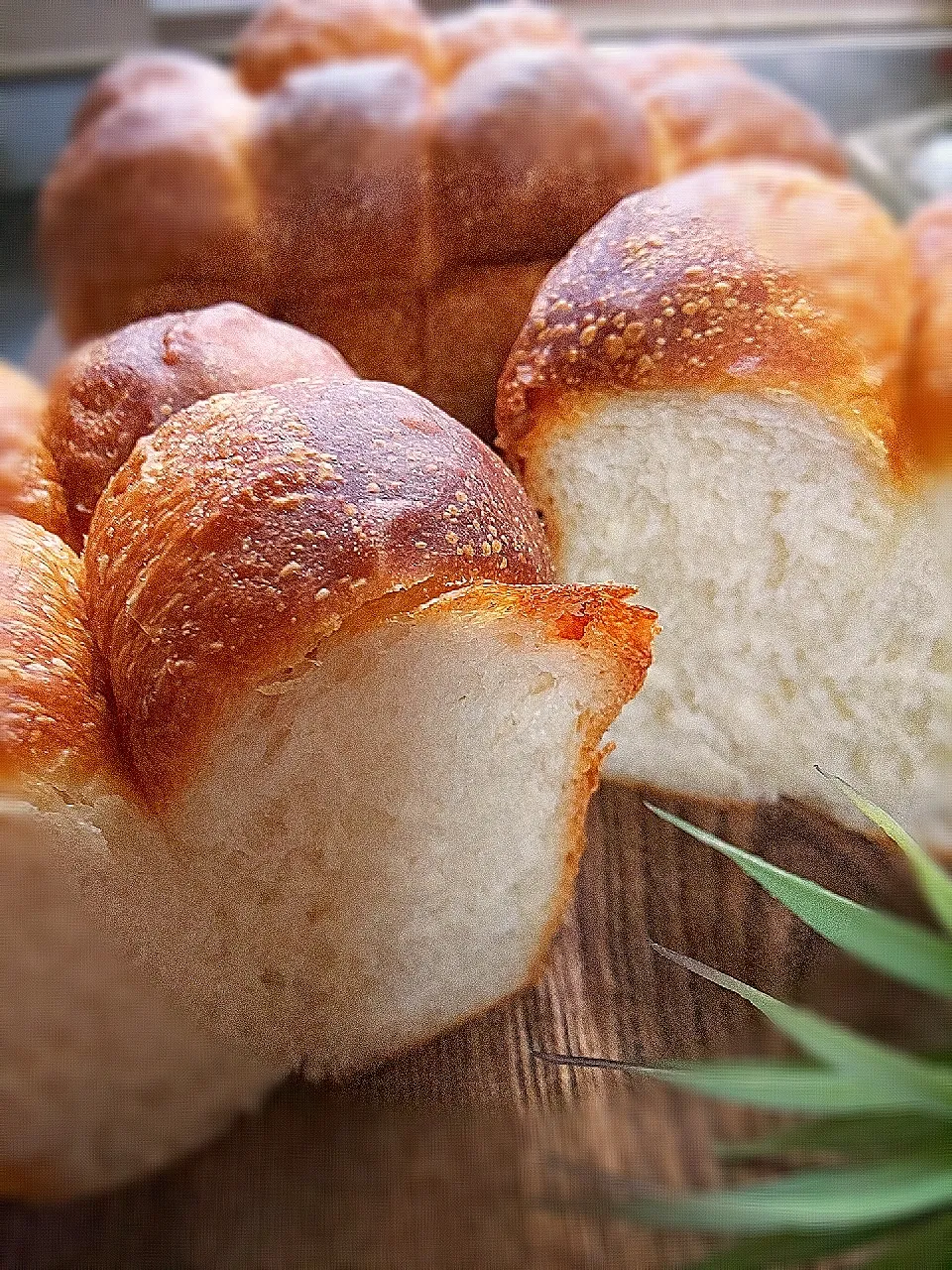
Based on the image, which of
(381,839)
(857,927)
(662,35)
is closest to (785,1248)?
(857,927)

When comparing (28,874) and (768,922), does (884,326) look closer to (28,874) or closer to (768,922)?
(768,922)

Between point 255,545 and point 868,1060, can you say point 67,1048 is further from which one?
point 868,1060

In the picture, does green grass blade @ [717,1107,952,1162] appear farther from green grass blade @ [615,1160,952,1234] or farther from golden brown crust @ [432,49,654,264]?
golden brown crust @ [432,49,654,264]

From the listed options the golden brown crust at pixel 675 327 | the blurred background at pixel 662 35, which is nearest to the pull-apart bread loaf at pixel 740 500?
the golden brown crust at pixel 675 327

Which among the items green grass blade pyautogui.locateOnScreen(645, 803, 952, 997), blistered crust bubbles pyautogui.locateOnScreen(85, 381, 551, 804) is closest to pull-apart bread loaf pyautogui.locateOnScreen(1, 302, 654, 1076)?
blistered crust bubbles pyautogui.locateOnScreen(85, 381, 551, 804)

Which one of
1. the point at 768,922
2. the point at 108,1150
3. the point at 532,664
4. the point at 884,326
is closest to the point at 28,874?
the point at 108,1150

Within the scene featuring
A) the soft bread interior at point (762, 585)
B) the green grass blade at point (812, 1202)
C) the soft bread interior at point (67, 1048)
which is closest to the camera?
the green grass blade at point (812, 1202)

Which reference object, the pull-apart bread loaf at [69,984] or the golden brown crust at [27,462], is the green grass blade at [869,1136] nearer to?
the pull-apart bread loaf at [69,984]
